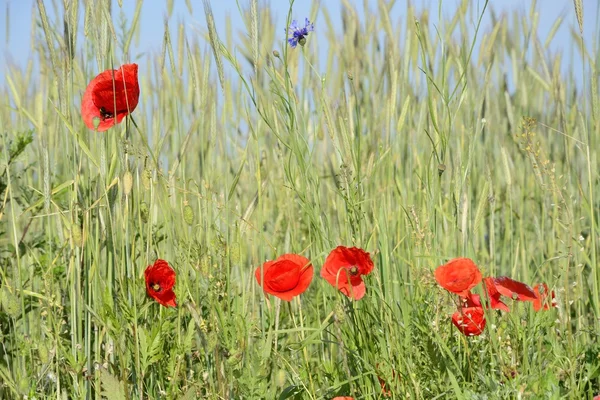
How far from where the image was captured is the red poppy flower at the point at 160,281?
4.08 ft

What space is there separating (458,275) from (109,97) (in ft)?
2.01

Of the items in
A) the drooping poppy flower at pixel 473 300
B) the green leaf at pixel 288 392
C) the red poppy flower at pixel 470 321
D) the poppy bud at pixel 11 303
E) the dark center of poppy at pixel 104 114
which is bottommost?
the green leaf at pixel 288 392

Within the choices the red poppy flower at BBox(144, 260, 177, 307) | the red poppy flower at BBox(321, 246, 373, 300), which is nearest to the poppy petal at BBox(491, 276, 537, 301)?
the red poppy flower at BBox(321, 246, 373, 300)

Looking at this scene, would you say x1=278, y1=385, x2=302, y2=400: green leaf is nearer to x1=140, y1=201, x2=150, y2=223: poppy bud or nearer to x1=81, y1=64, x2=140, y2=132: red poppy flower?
x1=140, y1=201, x2=150, y2=223: poppy bud

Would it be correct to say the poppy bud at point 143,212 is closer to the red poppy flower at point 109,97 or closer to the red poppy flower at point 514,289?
the red poppy flower at point 109,97

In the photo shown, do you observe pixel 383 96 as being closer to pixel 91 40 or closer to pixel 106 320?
pixel 91 40

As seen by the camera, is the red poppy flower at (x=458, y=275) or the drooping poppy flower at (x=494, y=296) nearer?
the red poppy flower at (x=458, y=275)

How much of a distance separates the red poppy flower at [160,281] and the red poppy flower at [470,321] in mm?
454

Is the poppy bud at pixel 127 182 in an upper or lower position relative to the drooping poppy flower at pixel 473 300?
upper

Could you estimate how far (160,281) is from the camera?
4.15ft

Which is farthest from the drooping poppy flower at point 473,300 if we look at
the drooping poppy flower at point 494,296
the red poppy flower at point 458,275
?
the red poppy flower at point 458,275

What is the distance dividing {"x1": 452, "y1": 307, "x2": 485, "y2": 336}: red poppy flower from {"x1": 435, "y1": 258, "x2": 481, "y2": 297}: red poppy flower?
7cm

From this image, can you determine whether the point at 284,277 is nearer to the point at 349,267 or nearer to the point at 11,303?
the point at 349,267

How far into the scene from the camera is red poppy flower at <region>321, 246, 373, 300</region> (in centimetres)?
118
